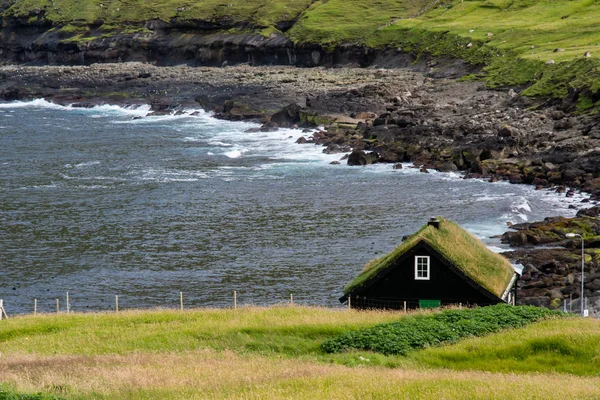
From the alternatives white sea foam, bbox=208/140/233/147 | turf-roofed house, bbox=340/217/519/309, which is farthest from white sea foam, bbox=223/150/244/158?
turf-roofed house, bbox=340/217/519/309

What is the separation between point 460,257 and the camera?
40.6 meters

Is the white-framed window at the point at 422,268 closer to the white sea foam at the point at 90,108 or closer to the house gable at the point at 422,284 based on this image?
the house gable at the point at 422,284

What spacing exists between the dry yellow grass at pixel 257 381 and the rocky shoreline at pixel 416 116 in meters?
23.5

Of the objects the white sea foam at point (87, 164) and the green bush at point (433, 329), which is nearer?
the green bush at point (433, 329)

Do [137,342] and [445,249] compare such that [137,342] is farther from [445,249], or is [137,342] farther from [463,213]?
[463,213]

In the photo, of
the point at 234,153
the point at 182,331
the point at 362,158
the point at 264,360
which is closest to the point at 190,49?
the point at 234,153

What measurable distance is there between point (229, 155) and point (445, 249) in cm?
6176

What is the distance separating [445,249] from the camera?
1594 inches

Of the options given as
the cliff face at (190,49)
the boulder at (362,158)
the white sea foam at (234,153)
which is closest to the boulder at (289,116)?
the white sea foam at (234,153)

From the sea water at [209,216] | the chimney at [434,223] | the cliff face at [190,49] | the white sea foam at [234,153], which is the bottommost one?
the sea water at [209,216]

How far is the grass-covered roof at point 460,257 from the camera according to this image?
132 ft

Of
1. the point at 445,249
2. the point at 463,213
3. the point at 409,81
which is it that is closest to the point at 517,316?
the point at 445,249

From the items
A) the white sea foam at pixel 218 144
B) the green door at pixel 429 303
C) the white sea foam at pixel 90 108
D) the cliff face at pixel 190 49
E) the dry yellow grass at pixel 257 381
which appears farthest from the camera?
the cliff face at pixel 190 49

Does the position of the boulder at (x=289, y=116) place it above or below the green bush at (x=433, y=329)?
above
